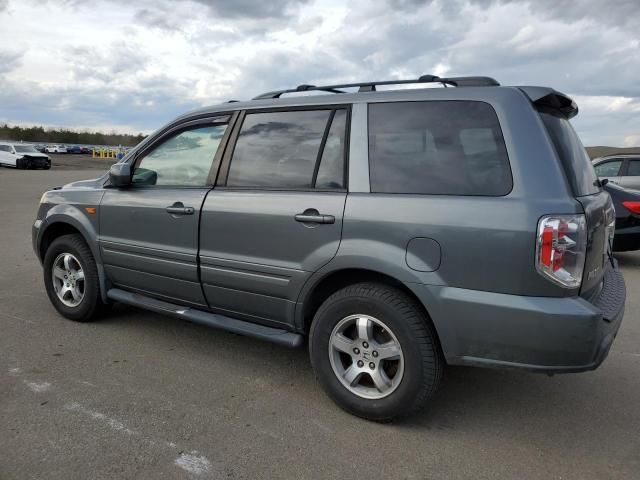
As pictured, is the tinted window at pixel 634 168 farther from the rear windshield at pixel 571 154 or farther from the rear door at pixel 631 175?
the rear windshield at pixel 571 154

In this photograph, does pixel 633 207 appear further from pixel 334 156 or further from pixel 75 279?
pixel 75 279

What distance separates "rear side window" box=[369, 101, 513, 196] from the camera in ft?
8.88

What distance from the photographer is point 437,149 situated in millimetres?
2863

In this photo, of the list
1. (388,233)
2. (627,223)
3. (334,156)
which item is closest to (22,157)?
(627,223)

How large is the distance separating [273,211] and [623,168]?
32.2 feet

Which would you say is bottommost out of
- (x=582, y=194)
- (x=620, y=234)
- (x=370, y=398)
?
(x=370, y=398)

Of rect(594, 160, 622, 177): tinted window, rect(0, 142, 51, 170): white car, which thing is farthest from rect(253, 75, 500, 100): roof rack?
rect(0, 142, 51, 170): white car

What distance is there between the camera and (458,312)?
269cm

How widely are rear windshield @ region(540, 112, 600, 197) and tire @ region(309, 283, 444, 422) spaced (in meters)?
1.06

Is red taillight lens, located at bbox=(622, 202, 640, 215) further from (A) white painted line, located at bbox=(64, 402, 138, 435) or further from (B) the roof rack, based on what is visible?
(A) white painted line, located at bbox=(64, 402, 138, 435)

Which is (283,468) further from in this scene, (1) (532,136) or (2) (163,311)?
(1) (532,136)

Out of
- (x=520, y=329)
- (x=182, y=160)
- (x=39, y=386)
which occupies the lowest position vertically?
(x=39, y=386)

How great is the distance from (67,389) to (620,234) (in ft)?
22.6

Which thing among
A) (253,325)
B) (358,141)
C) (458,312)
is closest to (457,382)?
(458,312)
